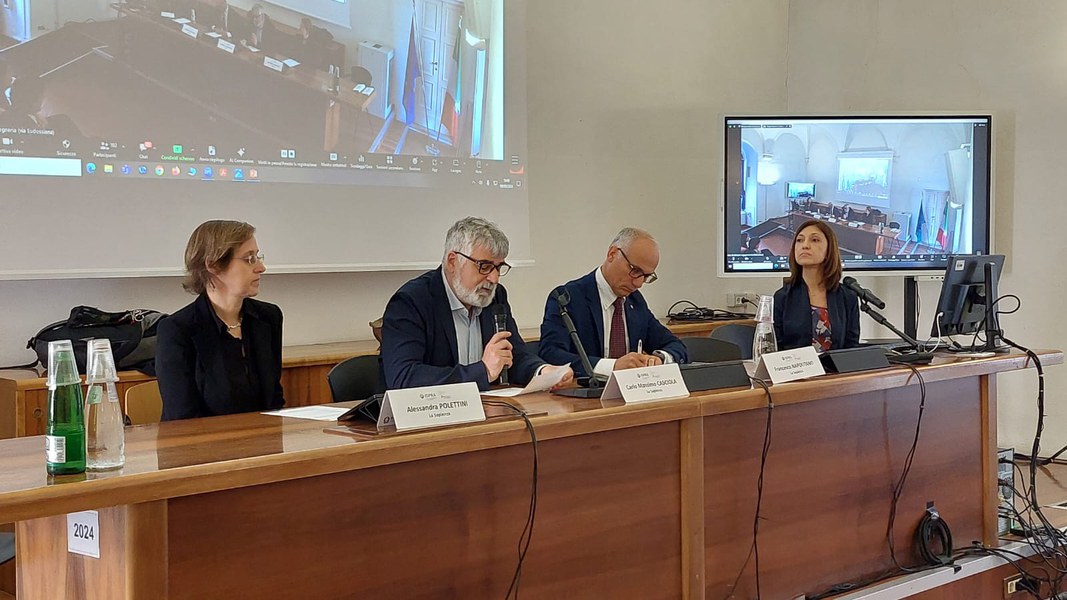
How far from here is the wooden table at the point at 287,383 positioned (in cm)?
302

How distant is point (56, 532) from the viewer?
163 centimetres

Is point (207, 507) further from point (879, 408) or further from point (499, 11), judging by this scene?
point (499, 11)

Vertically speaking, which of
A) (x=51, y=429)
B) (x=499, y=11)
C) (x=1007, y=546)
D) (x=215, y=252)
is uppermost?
(x=499, y=11)

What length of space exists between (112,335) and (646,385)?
6.15 feet

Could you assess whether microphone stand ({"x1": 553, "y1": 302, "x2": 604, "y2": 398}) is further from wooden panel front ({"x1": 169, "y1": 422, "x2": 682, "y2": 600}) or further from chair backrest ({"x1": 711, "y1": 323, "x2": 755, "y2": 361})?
chair backrest ({"x1": 711, "y1": 323, "x2": 755, "y2": 361})

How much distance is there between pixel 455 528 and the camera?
1.87 meters

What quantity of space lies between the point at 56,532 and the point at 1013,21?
4710 mm

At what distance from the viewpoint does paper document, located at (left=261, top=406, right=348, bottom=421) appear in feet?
6.83

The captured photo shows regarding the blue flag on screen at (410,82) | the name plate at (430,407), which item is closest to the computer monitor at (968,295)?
the name plate at (430,407)

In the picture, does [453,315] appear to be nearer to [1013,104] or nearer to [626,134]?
[626,134]

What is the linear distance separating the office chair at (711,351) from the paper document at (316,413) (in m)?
1.60

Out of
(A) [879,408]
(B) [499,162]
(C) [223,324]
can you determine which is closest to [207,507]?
(C) [223,324]

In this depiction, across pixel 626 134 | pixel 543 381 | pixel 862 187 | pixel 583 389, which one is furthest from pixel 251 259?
pixel 862 187

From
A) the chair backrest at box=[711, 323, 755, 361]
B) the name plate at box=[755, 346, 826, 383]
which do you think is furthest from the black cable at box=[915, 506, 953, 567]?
the chair backrest at box=[711, 323, 755, 361]
